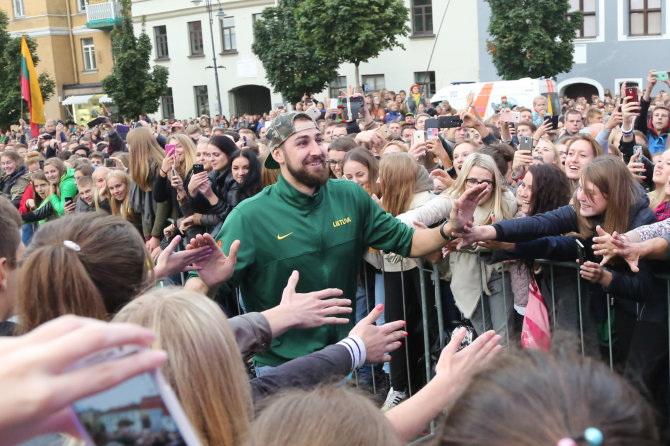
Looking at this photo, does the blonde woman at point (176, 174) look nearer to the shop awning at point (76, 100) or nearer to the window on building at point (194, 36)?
the window on building at point (194, 36)

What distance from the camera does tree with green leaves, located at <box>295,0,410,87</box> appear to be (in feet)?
82.9

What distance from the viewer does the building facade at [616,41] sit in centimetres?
2877

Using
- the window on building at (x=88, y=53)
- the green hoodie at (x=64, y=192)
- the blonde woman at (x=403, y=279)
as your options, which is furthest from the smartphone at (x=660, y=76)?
the window on building at (x=88, y=53)

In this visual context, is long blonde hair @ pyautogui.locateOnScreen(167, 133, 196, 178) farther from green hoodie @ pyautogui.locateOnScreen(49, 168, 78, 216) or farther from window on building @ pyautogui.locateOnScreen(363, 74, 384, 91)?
window on building @ pyautogui.locateOnScreen(363, 74, 384, 91)

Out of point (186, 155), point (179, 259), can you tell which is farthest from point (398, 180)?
point (186, 155)

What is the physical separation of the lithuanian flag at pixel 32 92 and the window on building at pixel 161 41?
23.5 meters

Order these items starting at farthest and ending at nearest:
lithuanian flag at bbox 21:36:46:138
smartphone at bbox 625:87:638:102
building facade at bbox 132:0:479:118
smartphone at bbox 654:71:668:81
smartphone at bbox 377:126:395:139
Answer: building facade at bbox 132:0:479:118
lithuanian flag at bbox 21:36:46:138
smartphone at bbox 377:126:395:139
smartphone at bbox 654:71:668:81
smartphone at bbox 625:87:638:102

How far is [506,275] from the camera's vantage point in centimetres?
438

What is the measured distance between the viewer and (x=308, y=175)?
3662 millimetres

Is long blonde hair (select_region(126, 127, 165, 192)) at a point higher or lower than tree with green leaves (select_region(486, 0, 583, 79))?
lower

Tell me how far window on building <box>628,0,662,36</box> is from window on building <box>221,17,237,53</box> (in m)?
18.9

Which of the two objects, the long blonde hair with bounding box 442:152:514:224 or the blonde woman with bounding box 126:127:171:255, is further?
the blonde woman with bounding box 126:127:171:255

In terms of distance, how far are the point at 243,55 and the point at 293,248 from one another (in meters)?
34.1

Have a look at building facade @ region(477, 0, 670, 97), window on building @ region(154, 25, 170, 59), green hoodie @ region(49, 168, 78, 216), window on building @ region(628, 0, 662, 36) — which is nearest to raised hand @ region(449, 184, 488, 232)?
green hoodie @ region(49, 168, 78, 216)
